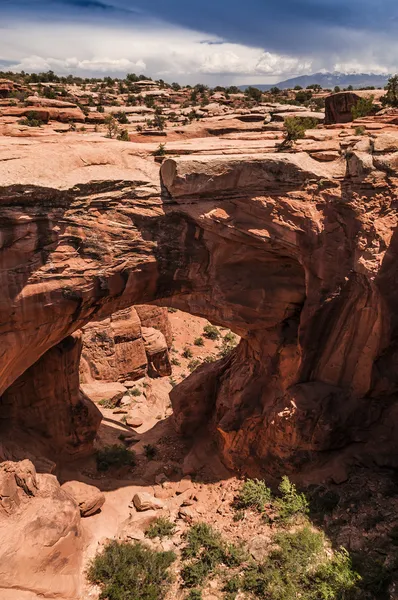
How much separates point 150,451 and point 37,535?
649 centimetres

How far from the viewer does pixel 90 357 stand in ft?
68.0

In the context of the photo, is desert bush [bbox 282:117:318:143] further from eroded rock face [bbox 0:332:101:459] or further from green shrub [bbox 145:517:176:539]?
green shrub [bbox 145:517:176:539]

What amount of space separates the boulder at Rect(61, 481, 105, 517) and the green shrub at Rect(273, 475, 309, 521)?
5.35 meters

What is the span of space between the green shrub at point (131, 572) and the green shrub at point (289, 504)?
3099 mm

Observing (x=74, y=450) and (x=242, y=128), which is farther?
(x=242, y=128)

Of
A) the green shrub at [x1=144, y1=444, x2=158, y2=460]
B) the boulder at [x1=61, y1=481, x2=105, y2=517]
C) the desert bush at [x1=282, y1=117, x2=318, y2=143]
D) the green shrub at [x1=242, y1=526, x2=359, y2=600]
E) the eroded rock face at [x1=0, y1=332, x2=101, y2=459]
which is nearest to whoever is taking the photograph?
the green shrub at [x1=242, y1=526, x2=359, y2=600]

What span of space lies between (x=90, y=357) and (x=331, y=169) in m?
14.5

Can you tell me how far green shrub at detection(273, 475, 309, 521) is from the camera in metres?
11.2

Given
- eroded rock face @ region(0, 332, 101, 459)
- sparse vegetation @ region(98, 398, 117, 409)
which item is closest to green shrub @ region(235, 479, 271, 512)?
eroded rock face @ region(0, 332, 101, 459)

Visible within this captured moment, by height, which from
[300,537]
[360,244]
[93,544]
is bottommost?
[93,544]

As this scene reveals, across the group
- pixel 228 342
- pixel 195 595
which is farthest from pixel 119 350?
pixel 195 595

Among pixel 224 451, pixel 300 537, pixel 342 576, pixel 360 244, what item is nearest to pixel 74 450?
pixel 224 451

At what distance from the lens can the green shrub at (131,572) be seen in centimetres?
980

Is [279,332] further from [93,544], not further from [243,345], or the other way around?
[93,544]
